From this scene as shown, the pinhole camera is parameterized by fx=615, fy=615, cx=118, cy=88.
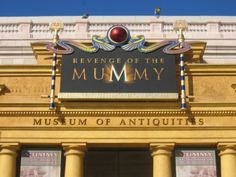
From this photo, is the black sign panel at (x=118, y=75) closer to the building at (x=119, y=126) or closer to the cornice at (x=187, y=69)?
the building at (x=119, y=126)

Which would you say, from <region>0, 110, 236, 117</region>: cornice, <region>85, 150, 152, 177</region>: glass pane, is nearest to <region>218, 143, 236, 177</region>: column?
<region>0, 110, 236, 117</region>: cornice

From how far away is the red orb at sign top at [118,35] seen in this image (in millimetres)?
31938

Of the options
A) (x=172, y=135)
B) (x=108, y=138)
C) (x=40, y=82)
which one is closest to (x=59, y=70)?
(x=40, y=82)

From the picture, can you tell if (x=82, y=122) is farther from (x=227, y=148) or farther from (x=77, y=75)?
(x=227, y=148)

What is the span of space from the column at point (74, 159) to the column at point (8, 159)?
2.48 metres

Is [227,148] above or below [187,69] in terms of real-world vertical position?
below

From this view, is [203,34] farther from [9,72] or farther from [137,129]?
[9,72]

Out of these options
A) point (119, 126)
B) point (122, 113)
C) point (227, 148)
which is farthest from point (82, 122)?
point (227, 148)

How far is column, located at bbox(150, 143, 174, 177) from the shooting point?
96.5 feet

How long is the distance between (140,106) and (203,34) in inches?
388

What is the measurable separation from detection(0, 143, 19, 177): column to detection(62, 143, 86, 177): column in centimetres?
248

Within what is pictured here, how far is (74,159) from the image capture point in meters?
29.7

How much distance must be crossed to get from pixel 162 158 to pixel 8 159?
24.4ft

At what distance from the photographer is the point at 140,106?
100 feet
